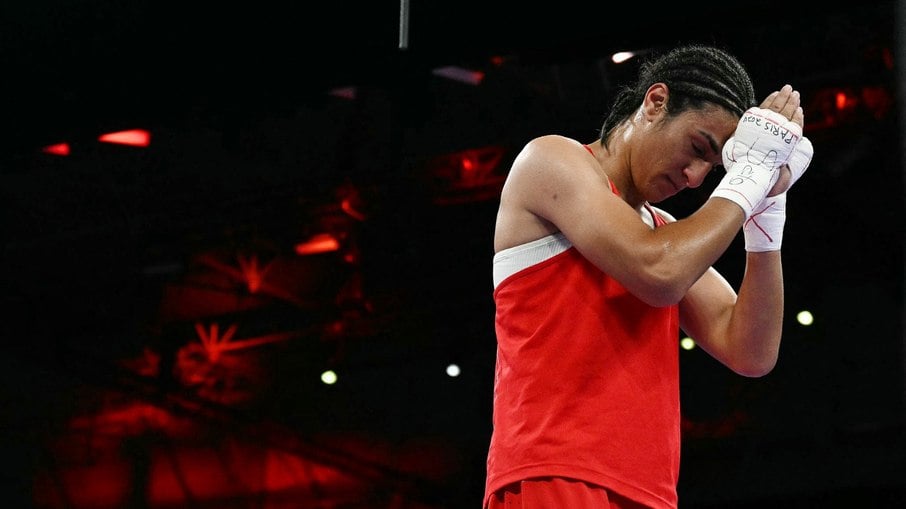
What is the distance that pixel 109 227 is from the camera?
20.3 ft

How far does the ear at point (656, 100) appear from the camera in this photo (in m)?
1.91

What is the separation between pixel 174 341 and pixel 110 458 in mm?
930

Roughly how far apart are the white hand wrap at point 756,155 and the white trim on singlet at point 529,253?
0.26 metres

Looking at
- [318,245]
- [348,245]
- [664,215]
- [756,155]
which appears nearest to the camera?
[756,155]

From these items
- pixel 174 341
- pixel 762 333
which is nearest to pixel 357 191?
pixel 174 341

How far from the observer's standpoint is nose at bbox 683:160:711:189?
186 cm

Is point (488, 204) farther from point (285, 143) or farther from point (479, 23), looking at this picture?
point (479, 23)

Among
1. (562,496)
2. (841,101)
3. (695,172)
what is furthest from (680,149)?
(841,101)

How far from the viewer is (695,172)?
73.2 inches

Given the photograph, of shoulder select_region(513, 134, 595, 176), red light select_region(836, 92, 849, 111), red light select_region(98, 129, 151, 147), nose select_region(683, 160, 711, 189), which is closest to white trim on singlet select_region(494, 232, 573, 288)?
shoulder select_region(513, 134, 595, 176)

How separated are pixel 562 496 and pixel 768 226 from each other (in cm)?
65

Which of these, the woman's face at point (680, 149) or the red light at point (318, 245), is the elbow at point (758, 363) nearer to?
the woman's face at point (680, 149)

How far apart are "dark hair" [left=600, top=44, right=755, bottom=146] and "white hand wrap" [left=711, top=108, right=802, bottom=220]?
0.10m

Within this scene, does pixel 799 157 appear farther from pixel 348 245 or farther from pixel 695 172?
pixel 348 245
